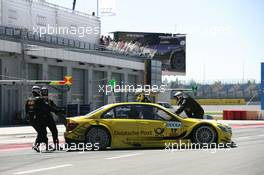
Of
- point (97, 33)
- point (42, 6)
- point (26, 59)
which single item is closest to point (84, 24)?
point (97, 33)

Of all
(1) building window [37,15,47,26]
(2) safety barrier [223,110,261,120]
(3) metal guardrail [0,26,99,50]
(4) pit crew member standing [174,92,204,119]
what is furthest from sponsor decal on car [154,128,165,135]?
(1) building window [37,15,47,26]

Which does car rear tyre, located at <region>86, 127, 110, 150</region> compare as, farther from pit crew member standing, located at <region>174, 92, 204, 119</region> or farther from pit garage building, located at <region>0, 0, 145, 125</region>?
pit garage building, located at <region>0, 0, 145, 125</region>

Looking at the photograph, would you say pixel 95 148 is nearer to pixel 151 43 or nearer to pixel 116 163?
pixel 116 163

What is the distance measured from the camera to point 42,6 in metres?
49.5

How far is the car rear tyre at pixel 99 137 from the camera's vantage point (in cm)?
1531

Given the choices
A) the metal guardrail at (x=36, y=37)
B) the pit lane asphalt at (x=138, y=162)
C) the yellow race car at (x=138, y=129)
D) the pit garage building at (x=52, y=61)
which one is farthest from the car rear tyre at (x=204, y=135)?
the metal guardrail at (x=36, y=37)

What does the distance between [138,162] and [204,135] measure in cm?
408

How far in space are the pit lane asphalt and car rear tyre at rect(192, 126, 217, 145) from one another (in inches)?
28.2

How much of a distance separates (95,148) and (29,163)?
3.38 metres

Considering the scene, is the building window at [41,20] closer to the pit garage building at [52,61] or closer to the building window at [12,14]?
the pit garage building at [52,61]

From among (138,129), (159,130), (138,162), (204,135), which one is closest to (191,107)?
(204,135)

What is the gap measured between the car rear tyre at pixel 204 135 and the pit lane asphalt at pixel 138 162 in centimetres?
72

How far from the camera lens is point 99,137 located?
15.4 m

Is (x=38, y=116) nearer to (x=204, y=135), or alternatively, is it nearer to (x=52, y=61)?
(x=204, y=135)
